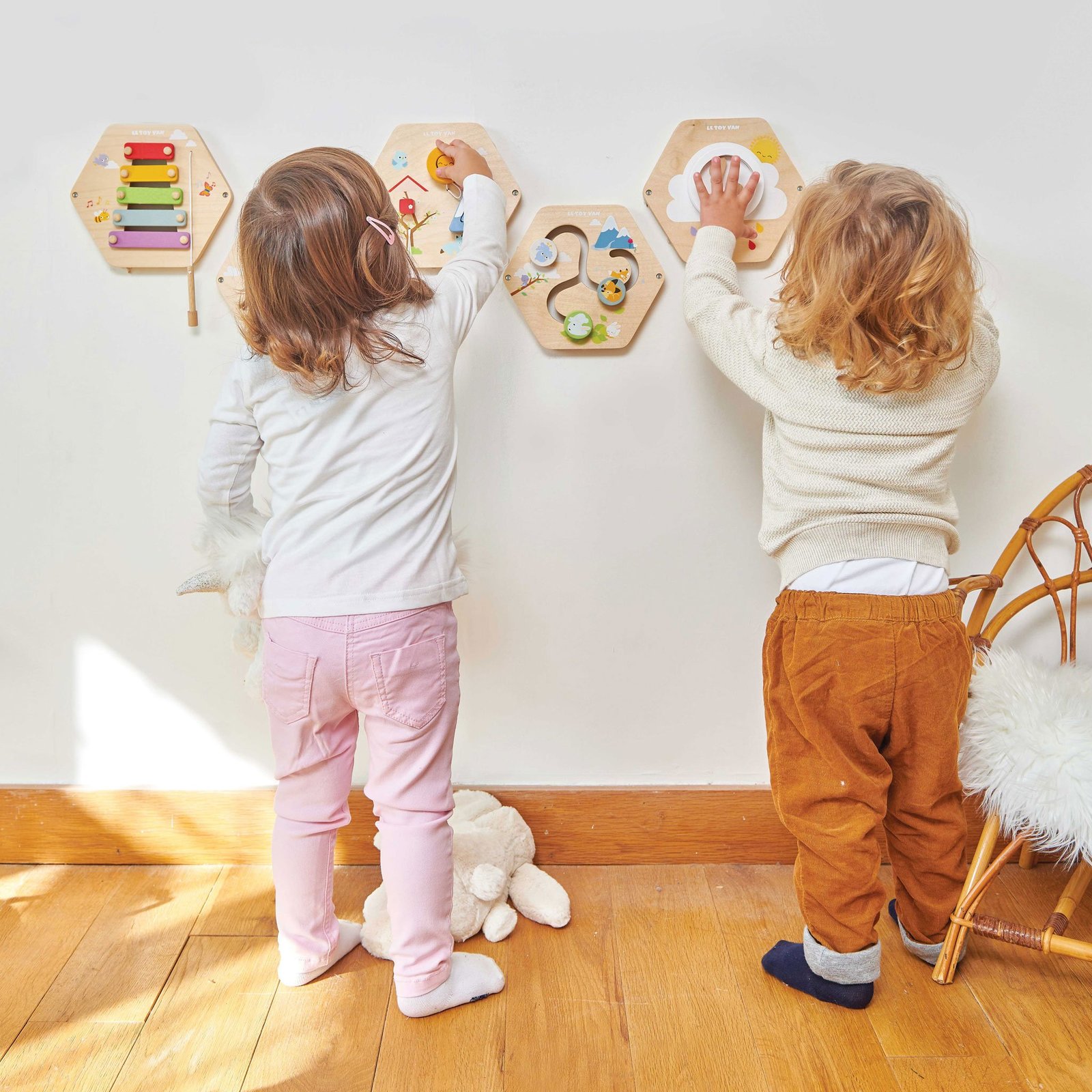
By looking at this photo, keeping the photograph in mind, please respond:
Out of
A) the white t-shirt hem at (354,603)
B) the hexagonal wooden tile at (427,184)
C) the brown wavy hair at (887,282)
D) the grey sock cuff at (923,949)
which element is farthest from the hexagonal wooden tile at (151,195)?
the grey sock cuff at (923,949)

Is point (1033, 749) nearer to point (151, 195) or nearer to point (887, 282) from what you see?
point (887, 282)

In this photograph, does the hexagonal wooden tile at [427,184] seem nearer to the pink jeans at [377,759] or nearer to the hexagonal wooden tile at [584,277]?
the hexagonal wooden tile at [584,277]

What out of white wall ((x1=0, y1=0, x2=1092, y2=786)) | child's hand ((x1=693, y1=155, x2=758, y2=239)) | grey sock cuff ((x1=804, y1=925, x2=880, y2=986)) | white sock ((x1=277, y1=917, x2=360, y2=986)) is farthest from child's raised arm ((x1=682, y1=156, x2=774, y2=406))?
white sock ((x1=277, y1=917, x2=360, y2=986))

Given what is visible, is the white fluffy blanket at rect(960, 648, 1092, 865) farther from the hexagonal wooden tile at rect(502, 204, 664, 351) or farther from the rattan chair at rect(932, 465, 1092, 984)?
the hexagonal wooden tile at rect(502, 204, 664, 351)

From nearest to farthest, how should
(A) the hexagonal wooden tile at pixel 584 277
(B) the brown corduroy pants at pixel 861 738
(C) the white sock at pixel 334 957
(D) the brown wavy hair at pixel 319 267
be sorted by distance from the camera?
(D) the brown wavy hair at pixel 319 267 → (B) the brown corduroy pants at pixel 861 738 → (C) the white sock at pixel 334 957 → (A) the hexagonal wooden tile at pixel 584 277

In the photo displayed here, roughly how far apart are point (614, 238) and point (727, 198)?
0.18 metres

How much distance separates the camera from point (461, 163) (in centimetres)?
145

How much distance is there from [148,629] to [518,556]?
2.10 ft

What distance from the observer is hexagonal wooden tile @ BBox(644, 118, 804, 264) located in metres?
1.49

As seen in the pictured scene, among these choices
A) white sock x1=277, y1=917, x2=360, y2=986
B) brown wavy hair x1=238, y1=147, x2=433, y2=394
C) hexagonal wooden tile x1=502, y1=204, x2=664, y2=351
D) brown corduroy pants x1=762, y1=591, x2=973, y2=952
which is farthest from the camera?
hexagonal wooden tile x1=502, y1=204, x2=664, y2=351

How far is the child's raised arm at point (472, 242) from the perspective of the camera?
135 centimetres

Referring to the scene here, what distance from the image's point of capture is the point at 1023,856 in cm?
169

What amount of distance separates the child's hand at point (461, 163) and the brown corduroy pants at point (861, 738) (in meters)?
0.76

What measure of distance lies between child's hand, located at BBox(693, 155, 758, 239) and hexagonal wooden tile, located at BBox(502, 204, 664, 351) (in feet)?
0.35
